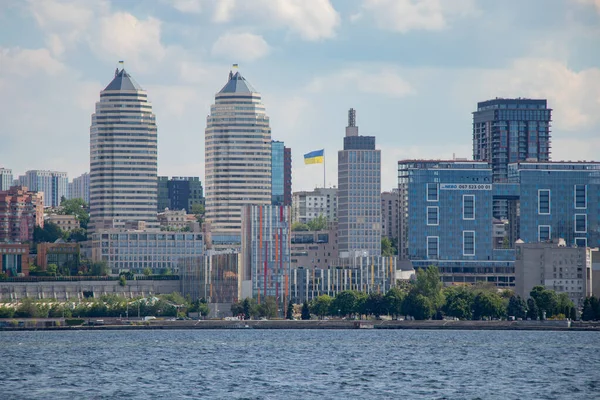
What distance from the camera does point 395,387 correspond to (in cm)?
13962

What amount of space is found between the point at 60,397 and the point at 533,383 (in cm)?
4438

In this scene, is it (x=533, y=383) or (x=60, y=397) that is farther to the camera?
(x=533, y=383)

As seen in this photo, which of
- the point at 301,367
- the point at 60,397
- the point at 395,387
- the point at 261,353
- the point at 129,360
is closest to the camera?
the point at 60,397

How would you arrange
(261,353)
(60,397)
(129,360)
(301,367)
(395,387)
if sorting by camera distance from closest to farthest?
1. (60,397)
2. (395,387)
3. (301,367)
4. (129,360)
5. (261,353)

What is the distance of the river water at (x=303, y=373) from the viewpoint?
440ft

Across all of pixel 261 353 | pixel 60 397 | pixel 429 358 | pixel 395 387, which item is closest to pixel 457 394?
pixel 395 387

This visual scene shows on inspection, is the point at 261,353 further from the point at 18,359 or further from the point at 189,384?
the point at 189,384

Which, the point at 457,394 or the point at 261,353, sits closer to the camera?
the point at 457,394

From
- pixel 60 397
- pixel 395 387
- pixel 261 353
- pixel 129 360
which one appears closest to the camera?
pixel 60 397

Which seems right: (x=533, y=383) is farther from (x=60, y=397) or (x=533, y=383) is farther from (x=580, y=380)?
(x=60, y=397)

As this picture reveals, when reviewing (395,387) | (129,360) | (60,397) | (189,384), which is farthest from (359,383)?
(129,360)

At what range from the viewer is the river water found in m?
134

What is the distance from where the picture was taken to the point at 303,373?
513 feet

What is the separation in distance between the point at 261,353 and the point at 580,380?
54.3 metres
